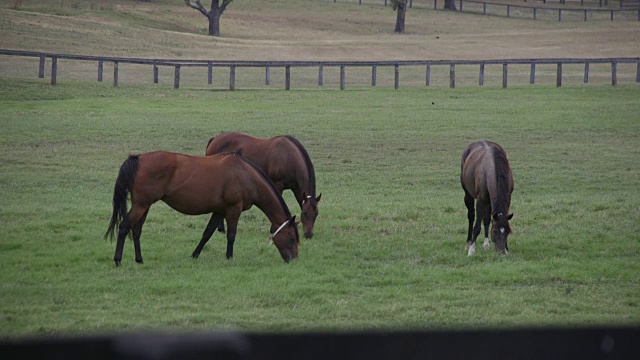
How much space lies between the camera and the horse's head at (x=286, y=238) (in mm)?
10305

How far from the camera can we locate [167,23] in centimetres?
6900

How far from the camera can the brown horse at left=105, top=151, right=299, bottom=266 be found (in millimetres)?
9820

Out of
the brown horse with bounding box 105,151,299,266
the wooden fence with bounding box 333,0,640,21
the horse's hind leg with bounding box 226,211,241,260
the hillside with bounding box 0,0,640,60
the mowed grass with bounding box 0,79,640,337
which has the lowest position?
the mowed grass with bounding box 0,79,640,337

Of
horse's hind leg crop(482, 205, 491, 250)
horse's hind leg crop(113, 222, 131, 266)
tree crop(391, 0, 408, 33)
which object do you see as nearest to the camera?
horse's hind leg crop(113, 222, 131, 266)

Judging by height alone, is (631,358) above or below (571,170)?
above

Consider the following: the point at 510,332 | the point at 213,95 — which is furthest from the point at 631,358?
the point at 213,95

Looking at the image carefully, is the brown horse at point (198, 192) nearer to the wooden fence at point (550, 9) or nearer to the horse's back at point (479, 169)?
the horse's back at point (479, 169)

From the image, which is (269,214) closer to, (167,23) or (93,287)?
(93,287)

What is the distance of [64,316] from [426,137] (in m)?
17.1

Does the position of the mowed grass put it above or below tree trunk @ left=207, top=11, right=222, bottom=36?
Result: below

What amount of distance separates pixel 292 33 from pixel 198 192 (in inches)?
2460

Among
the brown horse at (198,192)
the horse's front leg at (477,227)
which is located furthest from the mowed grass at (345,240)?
the brown horse at (198,192)

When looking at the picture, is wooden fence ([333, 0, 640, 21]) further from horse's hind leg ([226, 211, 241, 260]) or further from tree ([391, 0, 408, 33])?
horse's hind leg ([226, 211, 241, 260])

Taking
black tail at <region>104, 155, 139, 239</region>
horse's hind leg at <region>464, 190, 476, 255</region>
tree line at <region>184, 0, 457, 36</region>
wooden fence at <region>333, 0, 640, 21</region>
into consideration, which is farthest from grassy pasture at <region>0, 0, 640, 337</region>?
wooden fence at <region>333, 0, 640, 21</region>
